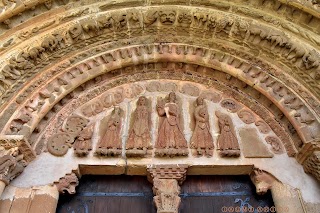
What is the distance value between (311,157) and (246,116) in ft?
3.49

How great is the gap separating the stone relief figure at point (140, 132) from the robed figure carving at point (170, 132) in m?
0.15

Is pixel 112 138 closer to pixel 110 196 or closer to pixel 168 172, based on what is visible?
pixel 110 196

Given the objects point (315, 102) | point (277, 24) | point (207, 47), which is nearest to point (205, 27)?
point (207, 47)

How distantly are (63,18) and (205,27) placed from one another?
2.03 metres

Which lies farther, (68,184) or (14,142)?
(68,184)

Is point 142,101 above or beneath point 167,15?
beneath

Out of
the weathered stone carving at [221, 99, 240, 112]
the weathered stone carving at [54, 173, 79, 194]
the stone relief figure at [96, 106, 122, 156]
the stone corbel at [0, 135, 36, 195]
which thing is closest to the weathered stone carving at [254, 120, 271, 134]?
the weathered stone carving at [221, 99, 240, 112]

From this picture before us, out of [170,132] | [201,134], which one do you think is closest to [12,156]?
[170,132]

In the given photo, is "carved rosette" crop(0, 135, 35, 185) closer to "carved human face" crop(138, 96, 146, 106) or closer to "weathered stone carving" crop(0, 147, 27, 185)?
"weathered stone carving" crop(0, 147, 27, 185)

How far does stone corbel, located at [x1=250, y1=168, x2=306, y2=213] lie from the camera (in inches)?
142

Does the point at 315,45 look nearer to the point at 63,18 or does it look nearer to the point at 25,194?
the point at 63,18

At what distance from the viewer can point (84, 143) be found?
4.07m

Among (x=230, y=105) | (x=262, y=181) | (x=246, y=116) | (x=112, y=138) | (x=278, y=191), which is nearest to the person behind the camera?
(x=278, y=191)

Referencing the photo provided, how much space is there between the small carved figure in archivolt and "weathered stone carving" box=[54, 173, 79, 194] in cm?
29
